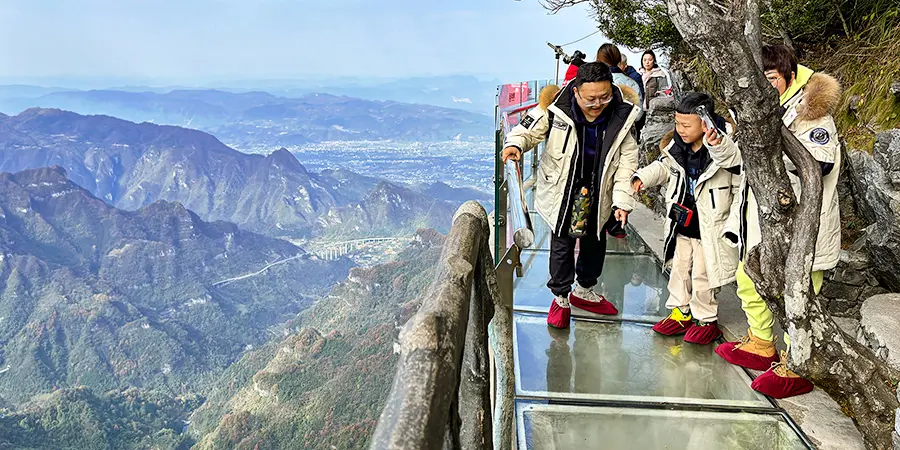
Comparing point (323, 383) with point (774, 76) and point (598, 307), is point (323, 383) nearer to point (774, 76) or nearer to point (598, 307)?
point (598, 307)

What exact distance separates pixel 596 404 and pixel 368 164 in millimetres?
111750

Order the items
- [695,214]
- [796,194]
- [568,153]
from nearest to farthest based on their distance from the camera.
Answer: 1. [796,194]
2. [568,153]
3. [695,214]

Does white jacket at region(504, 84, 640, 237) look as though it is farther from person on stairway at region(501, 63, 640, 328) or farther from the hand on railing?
the hand on railing

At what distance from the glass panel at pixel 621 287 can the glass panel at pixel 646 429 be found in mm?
1035

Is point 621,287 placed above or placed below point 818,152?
below

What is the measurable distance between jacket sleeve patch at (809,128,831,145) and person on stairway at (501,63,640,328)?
82 cm

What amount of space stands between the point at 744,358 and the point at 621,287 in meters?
1.20

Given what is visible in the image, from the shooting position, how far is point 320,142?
422ft

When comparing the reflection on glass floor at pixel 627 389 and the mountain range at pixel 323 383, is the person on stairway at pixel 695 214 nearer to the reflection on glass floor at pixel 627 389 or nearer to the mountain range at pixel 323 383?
the reflection on glass floor at pixel 627 389

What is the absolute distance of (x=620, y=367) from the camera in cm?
327

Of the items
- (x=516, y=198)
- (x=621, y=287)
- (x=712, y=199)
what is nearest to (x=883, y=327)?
(x=712, y=199)

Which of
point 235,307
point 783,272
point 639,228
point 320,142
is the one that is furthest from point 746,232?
point 320,142

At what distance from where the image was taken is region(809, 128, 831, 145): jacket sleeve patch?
2.66 metres

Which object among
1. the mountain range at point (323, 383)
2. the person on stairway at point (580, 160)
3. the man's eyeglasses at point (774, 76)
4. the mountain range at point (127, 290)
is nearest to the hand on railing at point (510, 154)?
the person on stairway at point (580, 160)
